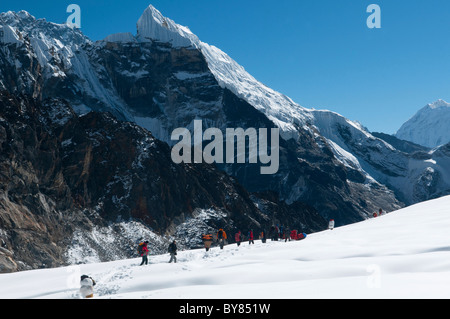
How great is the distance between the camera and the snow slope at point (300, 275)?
561 inches

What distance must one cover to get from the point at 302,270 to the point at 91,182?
6958cm

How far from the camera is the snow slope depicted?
14242 mm

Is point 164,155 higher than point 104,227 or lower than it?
higher

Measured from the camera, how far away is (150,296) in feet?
52.7

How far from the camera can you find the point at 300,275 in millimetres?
17484

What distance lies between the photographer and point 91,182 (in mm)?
82688

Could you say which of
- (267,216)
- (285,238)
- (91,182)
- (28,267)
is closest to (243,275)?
(285,238)

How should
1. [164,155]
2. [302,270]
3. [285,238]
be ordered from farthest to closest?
[164,155] < [285,238] < [302,270]
